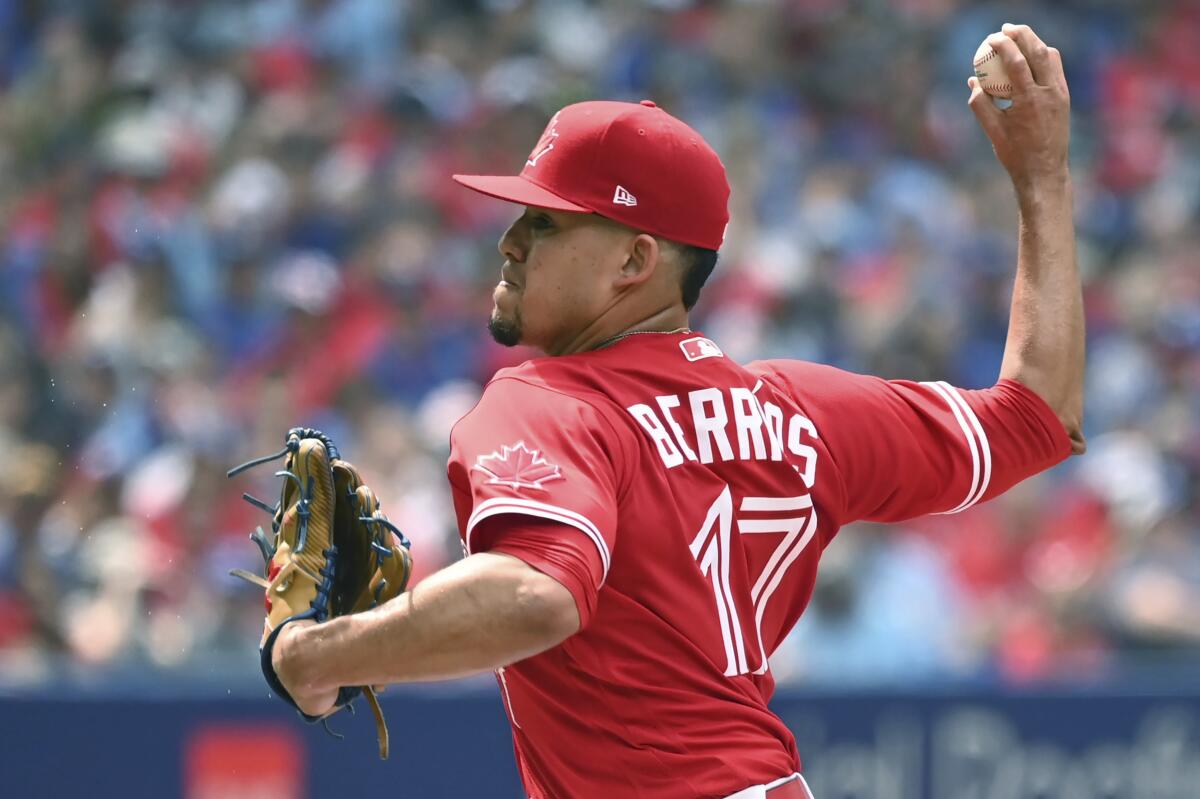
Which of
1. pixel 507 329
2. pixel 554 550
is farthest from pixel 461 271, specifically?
pixel 554 550

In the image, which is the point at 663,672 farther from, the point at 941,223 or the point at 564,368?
the point at 941,223

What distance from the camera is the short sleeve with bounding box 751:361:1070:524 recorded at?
2.85 m

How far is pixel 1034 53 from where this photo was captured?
3070 millimetres

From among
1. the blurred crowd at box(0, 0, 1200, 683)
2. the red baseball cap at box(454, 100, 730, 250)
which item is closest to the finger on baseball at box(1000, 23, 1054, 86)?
the red baseball cap at box(454, 100, 730, 250)

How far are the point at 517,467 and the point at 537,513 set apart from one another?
3.9 inches

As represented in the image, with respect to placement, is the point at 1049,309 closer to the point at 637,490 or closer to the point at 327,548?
the point at 637,490

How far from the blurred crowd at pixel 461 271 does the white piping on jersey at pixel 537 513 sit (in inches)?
163

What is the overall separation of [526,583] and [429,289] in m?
6.07

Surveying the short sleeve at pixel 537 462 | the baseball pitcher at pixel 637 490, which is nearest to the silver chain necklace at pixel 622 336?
the baseball pitcher at pixel 637 490

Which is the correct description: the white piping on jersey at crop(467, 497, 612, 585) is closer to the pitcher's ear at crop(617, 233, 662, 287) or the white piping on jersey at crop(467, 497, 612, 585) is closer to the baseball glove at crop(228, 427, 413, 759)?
the baseball glove at crop(228, 427, 413, 759)

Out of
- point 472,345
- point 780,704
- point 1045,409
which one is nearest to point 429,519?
point 472,345

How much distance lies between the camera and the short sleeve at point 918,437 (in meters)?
2.85

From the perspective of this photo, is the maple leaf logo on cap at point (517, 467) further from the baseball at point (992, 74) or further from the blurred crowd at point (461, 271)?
the blurred crowd at point (461, 271)

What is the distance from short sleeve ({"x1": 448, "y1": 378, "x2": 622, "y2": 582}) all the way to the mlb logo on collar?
0.95ft
